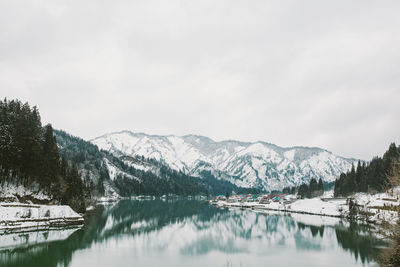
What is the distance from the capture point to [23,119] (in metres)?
72.6

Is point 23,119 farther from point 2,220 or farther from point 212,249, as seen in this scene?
point 212,249

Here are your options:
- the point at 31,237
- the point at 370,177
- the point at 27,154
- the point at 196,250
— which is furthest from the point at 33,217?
the point at 370,177

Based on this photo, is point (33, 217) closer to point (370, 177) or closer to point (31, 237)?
point (31, 237)

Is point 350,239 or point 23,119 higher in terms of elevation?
point 23,119

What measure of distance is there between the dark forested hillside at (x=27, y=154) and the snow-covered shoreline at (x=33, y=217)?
7.30 meters

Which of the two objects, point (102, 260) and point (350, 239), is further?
point (350, 239)

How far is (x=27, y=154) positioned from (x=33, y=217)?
49.8ft

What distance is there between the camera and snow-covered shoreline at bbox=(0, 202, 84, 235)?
61.0 meters

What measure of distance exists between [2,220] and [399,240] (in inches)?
2635

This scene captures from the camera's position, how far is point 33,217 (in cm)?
6731

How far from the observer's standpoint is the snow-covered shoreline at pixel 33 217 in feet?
200

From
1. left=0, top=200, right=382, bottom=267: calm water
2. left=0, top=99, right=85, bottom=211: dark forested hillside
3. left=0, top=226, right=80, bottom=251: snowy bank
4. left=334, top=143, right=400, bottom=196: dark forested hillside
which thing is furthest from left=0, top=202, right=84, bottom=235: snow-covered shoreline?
left=334, top=143, right=400, bottom=196: dark forested hillside

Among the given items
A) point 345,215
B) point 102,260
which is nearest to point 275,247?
point 102,260

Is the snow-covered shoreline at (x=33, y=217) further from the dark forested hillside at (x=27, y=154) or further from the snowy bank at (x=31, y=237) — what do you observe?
the dark forested hillside at (x=27, y=154)
